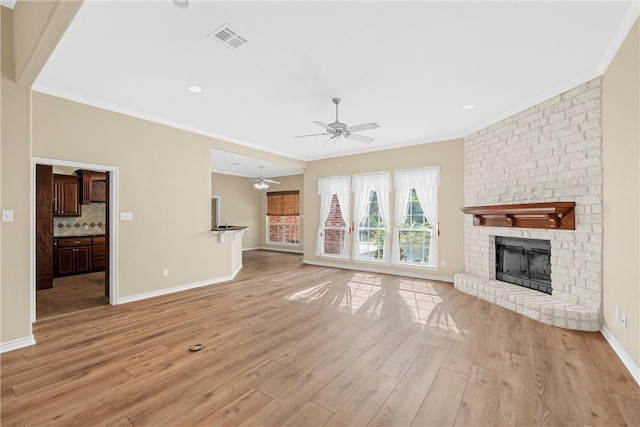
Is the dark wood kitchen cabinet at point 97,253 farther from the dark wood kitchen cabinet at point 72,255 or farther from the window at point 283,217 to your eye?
the window at point 283,217

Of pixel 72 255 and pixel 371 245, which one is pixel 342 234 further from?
pixel 72 255

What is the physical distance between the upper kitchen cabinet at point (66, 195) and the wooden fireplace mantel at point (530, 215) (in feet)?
27.5

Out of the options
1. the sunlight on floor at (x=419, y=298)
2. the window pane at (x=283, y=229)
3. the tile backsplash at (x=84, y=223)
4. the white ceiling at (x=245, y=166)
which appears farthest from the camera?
the window pane at (x=283, y=229)

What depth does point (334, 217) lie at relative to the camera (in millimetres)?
7742

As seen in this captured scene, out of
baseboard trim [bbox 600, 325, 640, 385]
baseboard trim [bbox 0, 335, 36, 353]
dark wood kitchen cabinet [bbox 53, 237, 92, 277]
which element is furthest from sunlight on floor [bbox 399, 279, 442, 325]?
dark wood kitchen cabinet [bbox 53, 237, 92, 277]

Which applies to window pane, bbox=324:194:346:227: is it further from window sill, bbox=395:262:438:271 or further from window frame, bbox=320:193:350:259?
window sill, bbox=395:262:438:271

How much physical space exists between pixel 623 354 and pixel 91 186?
934 cm

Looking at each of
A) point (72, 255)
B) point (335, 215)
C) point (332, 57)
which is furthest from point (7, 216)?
point (335, 215)

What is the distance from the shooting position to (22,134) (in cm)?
293

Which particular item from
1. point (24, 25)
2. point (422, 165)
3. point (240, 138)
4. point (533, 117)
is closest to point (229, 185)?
point (240, 138)

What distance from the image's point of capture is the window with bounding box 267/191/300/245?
35.0 feet

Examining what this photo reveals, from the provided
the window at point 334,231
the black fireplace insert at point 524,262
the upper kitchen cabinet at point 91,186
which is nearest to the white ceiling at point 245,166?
the window at point 334,231

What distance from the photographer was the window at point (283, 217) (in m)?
10.7

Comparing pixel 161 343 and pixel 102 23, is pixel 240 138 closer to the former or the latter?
pixel 102 23
